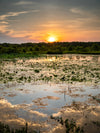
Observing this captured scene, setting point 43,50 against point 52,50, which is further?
point 43,50

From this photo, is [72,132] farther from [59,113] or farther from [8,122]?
[8,122]

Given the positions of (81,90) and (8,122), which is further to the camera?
(81,90)

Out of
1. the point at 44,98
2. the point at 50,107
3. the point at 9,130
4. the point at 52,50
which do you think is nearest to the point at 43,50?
the point at 52,50

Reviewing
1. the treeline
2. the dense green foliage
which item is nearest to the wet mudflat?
the dense green foliage

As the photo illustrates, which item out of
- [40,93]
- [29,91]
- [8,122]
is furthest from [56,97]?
[8,122]

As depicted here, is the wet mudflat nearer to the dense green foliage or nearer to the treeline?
the dense green foliage

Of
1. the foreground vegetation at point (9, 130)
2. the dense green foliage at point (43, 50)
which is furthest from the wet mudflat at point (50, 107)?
the dense green foliage at point (43, 50)

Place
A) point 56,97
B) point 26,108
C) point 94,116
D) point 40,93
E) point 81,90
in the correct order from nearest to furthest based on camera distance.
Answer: point 94,116
point 26,108
point 56,97
point 40,93
point 81,90

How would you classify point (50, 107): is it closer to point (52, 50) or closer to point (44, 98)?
point (44, 98)

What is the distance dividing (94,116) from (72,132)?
1.38m

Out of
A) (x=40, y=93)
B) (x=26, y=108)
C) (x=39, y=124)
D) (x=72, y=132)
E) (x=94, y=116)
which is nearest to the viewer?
(x=72, y=132)

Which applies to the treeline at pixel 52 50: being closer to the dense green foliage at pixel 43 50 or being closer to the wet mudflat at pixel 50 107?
the dense green foliage at pixel 43 50

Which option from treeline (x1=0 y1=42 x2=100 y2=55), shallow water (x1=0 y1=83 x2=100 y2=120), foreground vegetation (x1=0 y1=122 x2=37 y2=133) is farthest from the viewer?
treeline (x1=0 y1=42 x2=100 y2=55)

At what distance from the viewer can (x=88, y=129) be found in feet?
14.8
